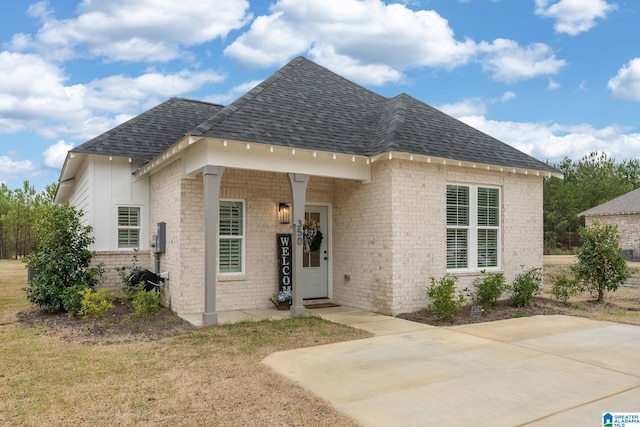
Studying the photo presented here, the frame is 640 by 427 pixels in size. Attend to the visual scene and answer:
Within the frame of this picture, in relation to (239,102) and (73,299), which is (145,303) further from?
(239,102)

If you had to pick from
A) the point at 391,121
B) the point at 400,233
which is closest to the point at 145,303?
the point at 400,233

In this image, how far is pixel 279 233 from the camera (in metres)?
10.3

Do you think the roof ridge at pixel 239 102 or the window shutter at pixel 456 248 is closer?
the roof ridge at pixel 239 102

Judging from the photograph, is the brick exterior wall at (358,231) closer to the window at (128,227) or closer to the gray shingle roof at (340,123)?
the gray shingle roof at (340,123)

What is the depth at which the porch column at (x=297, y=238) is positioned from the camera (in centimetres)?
867

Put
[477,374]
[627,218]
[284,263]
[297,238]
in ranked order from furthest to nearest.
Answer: [627,218], [284,263], [297,238], [477,374]

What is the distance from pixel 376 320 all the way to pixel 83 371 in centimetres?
494

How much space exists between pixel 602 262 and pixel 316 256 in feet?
22.6

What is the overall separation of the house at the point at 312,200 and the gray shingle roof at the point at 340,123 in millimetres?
46

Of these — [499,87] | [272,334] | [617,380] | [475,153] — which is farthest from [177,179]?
[499,87]

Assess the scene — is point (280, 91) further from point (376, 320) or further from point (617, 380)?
point (617, 380)

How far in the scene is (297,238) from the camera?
28.5 ft

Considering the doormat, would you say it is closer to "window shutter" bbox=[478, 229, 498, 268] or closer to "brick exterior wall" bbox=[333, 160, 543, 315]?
"brick exterior wall" bbox=[333, 160, 543, 315]

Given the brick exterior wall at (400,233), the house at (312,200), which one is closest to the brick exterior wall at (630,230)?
the house at (312,200)
